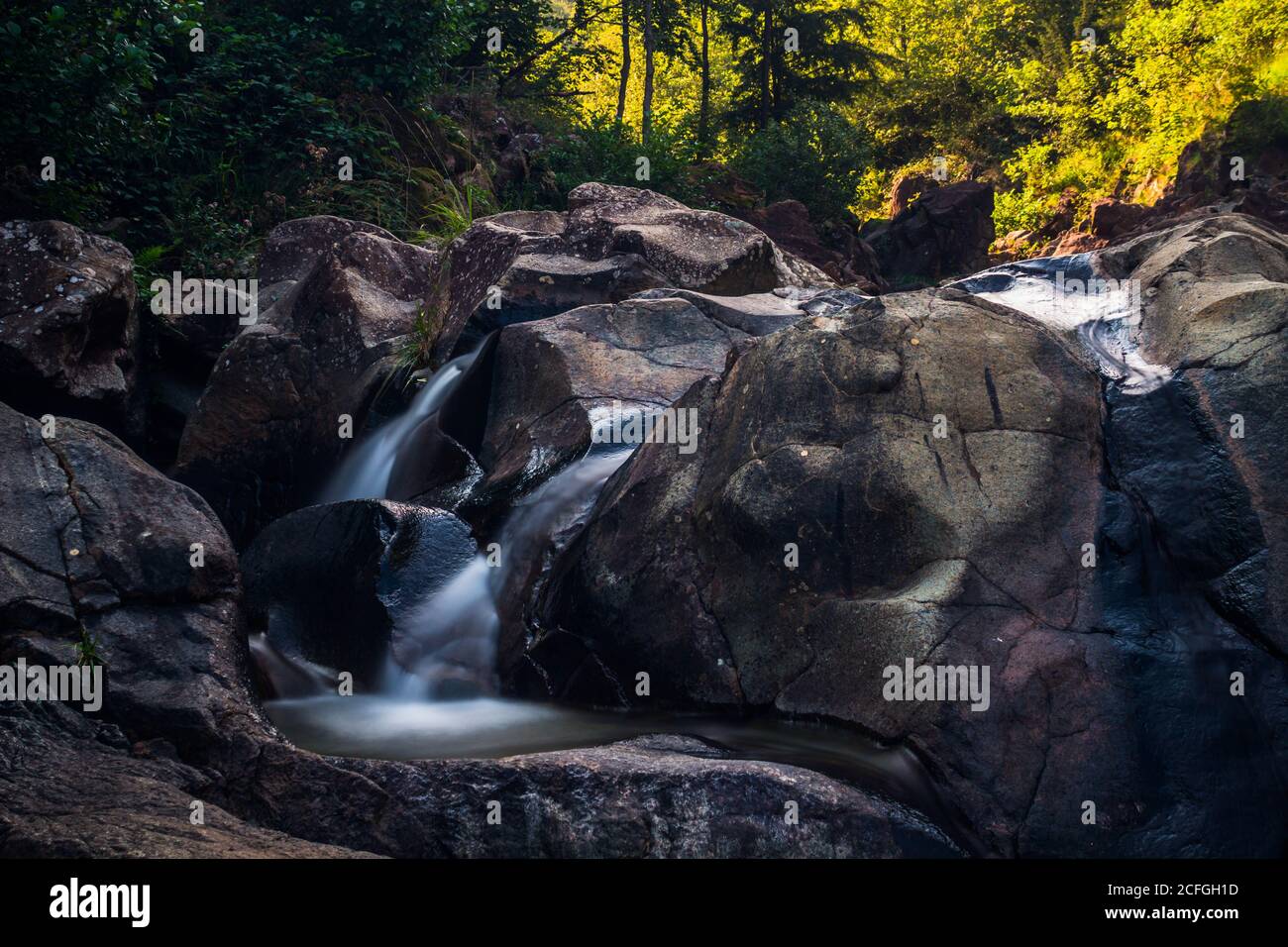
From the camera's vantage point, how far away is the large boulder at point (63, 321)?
9.39 metres

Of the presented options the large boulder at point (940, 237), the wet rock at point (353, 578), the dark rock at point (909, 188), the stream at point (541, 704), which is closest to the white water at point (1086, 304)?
the stream at point (541, 704)

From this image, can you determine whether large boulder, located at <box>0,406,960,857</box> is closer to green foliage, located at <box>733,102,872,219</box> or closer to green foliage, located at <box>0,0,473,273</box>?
green foliage, located at <box>0,0,473,273</box>

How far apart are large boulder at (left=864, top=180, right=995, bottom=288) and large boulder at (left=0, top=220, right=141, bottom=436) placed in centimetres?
1490

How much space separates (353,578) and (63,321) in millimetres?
4289

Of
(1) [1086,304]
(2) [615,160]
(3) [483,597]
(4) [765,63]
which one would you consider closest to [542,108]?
(2) [615,160]

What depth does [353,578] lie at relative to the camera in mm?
7270

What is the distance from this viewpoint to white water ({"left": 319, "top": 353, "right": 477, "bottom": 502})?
382 inches

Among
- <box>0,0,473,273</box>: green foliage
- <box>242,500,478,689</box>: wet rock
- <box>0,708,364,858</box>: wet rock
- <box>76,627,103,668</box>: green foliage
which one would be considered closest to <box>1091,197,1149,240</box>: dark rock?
<box>0,0,473,273</box>: green foliage

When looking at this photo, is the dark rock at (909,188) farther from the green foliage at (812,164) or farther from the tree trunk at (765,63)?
the green foliage at (812,164)

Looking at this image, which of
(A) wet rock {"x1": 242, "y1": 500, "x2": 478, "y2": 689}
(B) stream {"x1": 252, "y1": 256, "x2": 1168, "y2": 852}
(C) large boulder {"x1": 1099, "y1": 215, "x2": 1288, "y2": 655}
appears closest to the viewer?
(B) stream {"x1": 252, "y1": 256, "x2": 1168, "y2": 852}

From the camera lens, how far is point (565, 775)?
15.1ft

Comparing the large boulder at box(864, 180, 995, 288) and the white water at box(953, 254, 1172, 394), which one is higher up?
the large boulder at box(864, 180, 995, 288)

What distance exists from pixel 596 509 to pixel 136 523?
2657 millimetres
